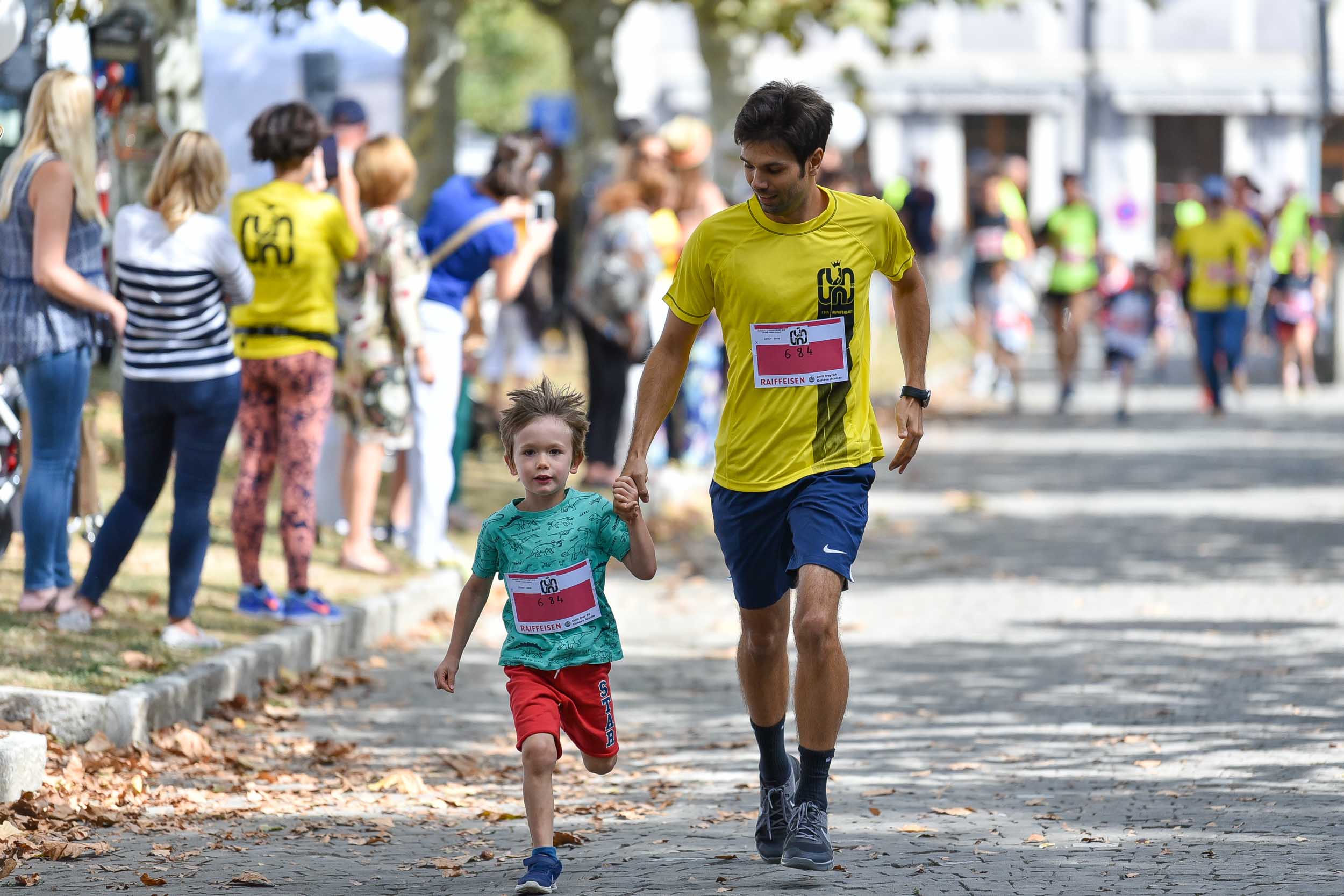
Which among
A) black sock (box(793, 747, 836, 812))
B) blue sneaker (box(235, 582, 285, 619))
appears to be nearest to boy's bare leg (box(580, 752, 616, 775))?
black sock (box(793, 747, 836, 812))

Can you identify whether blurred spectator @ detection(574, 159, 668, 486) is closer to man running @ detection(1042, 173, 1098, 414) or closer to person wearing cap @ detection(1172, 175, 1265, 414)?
man running @ detection(1042, 173, 1098, 414)

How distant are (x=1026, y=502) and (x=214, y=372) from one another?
730 centimetres

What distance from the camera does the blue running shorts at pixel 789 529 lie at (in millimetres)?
5512

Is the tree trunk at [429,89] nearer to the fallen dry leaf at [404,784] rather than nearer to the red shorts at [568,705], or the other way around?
the fallen dry leaf at [404,784]

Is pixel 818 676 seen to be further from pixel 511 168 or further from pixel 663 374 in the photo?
pixel 511 168

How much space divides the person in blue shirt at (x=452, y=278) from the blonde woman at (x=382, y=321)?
0.15 metres

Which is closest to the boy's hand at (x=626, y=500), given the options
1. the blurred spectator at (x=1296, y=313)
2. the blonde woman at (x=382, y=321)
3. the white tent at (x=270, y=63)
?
the blonde woman at (x=382, y=321)

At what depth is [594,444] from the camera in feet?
43.7

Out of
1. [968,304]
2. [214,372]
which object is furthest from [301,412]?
[968,304]

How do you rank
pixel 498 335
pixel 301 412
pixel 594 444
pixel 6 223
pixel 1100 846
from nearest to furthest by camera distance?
pixel 1100 846 < pixel 6 223 < pixel 301 412 < pixel 594 444 < pixel 498 335

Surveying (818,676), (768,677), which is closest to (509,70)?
(768,677)

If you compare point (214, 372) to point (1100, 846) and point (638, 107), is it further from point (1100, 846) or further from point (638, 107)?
point (638, 107)

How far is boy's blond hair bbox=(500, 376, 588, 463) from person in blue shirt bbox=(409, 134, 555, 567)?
458 cm

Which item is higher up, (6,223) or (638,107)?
(638,107)
